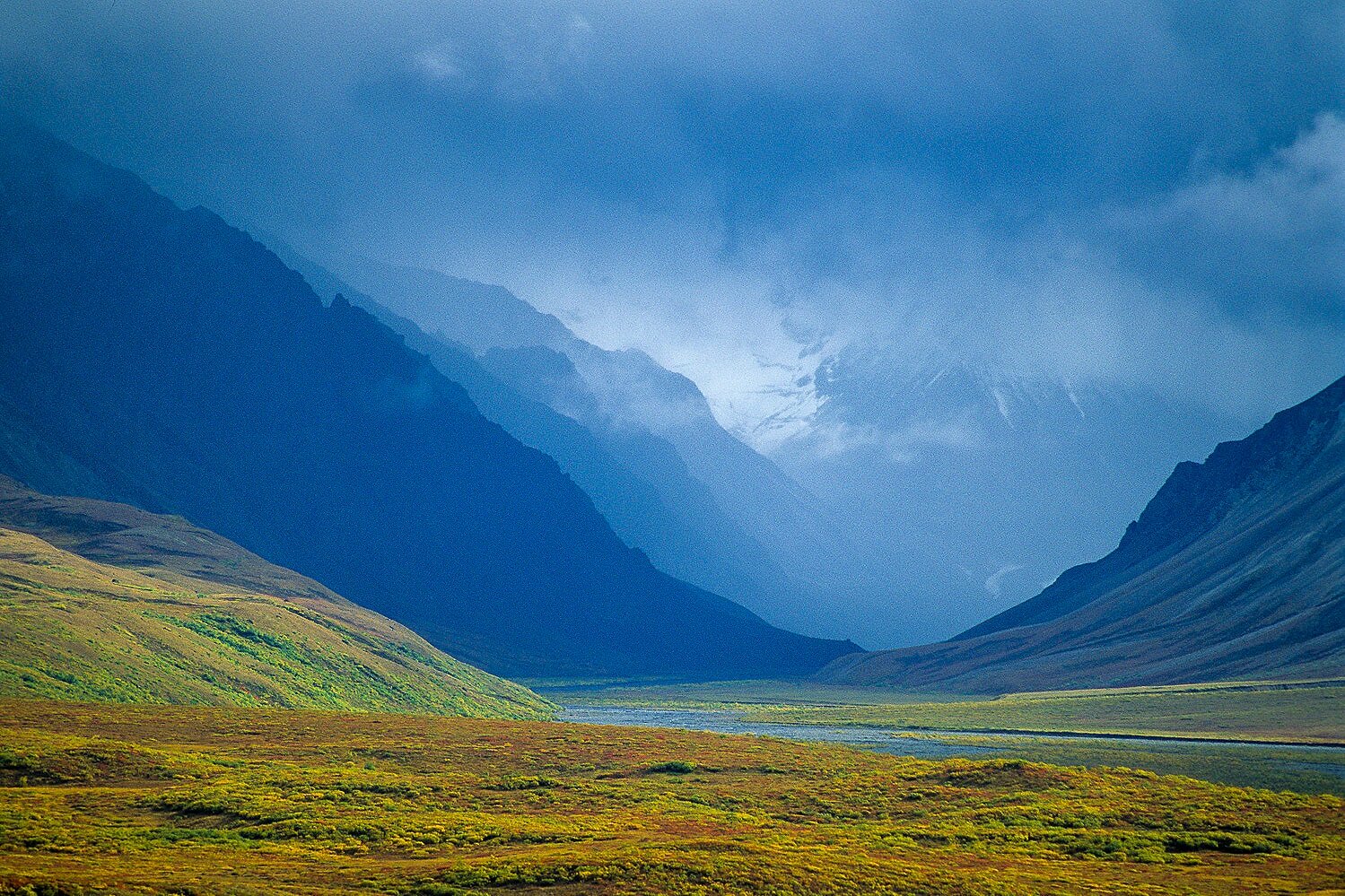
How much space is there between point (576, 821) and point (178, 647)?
284ft

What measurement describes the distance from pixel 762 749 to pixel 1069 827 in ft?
169

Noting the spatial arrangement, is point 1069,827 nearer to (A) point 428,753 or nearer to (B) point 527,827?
(B) point 527,827

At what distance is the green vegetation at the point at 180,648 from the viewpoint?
11531cm

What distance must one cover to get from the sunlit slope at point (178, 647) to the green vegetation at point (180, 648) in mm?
225

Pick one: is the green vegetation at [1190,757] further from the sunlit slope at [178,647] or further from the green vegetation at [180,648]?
the green vegetation at [180,648]

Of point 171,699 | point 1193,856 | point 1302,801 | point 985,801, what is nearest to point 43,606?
point 171,699

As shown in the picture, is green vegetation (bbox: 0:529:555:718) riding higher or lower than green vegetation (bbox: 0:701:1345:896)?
higher

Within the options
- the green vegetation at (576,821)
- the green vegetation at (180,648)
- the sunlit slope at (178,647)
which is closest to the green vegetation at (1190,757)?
the green vegetation at (576,821)

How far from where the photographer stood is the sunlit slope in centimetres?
11544

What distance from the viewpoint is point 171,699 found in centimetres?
11994

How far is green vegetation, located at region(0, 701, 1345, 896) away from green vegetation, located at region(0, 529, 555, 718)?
14.3 metres

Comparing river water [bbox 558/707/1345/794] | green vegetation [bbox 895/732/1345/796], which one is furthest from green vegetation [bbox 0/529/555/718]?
green vegetation [bbox 895/732/1345/796]

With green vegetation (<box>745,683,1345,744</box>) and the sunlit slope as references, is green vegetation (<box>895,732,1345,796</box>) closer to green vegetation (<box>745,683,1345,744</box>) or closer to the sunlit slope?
green vegetation (<box>745,683,1345,744</box>)

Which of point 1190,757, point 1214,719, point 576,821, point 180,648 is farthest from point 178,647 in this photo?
point 1214,719
